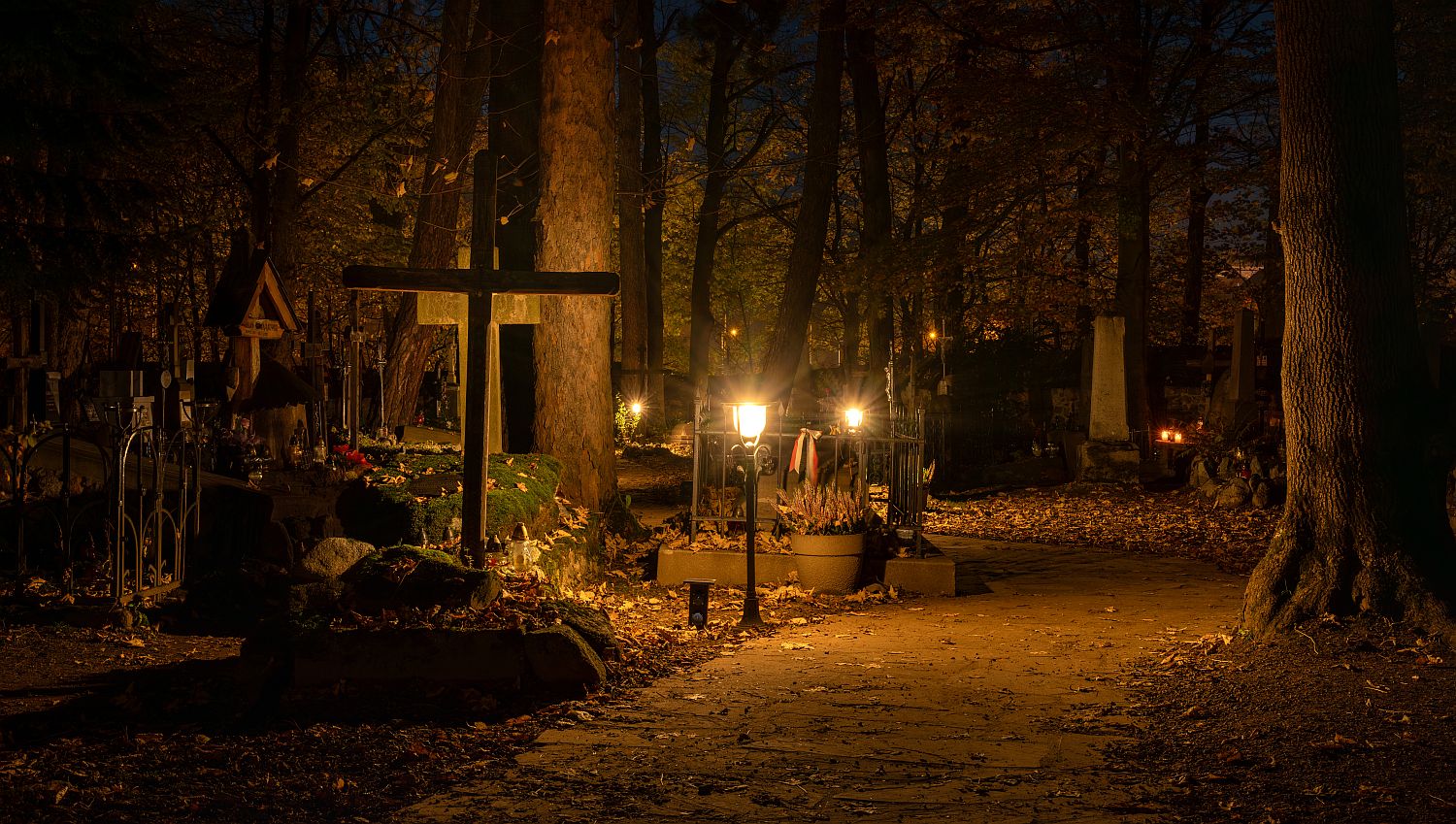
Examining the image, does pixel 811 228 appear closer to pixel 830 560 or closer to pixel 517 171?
pixel 517 171

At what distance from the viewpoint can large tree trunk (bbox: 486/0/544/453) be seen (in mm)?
13055

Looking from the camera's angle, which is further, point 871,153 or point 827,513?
point 871,153

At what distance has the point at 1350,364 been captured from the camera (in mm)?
7629

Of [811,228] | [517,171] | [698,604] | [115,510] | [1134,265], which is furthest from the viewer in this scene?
[1134,265]

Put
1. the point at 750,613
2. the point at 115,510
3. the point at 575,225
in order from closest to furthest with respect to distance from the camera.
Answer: the point at 115,510
the point at 750,613
the point at 575,225

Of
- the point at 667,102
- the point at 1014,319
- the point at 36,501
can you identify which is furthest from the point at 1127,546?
the point at 667,102

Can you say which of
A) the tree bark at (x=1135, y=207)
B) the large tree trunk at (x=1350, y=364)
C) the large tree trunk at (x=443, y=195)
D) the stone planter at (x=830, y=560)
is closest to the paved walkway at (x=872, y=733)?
the stone planter at (x=830, y=560)

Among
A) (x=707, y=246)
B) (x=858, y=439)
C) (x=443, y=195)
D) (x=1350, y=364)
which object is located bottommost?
(x=858, y=439)

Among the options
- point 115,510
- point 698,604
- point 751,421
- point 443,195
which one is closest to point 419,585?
point 698,604

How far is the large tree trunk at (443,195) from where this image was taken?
1831cm

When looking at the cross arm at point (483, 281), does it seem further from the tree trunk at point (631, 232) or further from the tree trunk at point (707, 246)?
the tree trunk at point (707, 246)

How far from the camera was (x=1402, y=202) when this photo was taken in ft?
25.5

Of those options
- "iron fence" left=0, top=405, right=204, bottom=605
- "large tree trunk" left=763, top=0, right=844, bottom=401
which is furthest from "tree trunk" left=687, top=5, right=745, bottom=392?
"iron fence" left=0, top=405, right=204, bottom=605

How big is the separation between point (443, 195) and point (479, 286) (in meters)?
11.2
